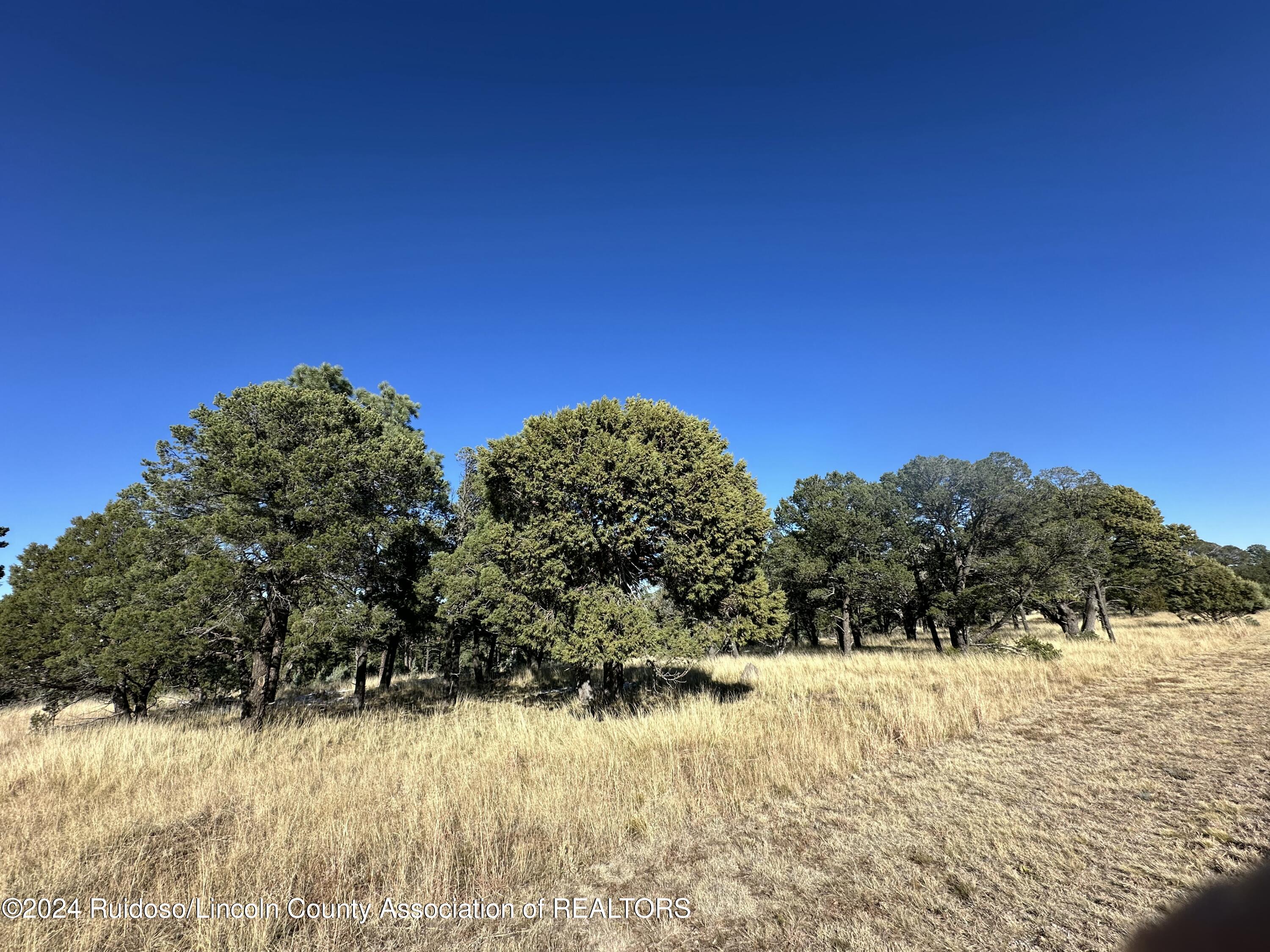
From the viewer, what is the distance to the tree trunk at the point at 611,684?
12.7 meters

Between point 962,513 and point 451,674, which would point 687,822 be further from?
point 962,513

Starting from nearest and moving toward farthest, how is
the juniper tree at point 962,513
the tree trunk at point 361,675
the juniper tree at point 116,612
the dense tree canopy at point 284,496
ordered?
the juniper tree at point 116,612 < the dense tree canopy at point 284,496 < the tree trunk at point 361,675 < the juniper tree at point 962,513

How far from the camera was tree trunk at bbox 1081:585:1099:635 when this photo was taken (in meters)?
27.2

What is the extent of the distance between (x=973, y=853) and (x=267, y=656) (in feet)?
49.5

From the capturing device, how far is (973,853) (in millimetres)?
4242

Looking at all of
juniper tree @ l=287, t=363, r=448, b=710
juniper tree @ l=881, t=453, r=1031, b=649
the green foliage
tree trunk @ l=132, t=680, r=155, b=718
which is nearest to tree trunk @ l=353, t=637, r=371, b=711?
juniper tree @ l=287, t=363, r=448, b=710

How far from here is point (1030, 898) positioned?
3.50 meters

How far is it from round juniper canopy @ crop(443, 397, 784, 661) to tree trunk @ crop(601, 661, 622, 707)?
1.90 m

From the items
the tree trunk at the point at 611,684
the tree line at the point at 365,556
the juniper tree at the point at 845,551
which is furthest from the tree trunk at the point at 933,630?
the tree trunk at the point at 611,684

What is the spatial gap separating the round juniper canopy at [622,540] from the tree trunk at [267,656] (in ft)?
13.4

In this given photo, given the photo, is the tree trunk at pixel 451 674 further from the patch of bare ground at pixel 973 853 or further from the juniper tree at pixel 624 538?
the patch of bare ground at pixel 973 853

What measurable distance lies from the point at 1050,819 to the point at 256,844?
28.2 ft

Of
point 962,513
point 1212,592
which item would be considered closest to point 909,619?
point 962,513

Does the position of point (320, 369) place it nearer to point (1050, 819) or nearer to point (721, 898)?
point (721, 898)
